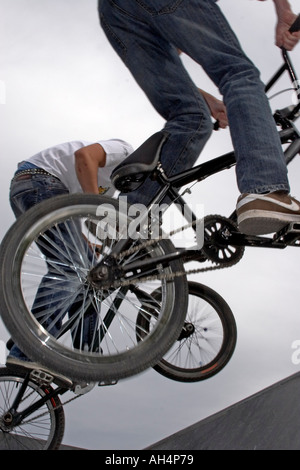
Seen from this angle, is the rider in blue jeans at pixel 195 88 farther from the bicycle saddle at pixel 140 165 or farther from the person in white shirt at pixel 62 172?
the person in white shirt at pixel 62 172

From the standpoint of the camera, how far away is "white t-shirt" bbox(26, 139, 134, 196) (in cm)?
304

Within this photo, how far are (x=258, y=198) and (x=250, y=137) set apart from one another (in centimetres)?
24

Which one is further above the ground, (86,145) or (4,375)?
(86,145)

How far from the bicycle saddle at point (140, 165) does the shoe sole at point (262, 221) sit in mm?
415

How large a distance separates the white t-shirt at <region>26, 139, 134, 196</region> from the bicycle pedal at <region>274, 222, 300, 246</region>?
4.21ft

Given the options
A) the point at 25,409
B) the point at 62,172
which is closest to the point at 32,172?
the point at 62,172

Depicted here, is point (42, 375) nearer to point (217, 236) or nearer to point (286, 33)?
point (217, 236)

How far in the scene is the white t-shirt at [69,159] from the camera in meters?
3.04

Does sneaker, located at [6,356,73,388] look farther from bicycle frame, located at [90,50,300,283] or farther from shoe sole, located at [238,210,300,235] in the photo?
shoe sole, located at [238,210,300,235]

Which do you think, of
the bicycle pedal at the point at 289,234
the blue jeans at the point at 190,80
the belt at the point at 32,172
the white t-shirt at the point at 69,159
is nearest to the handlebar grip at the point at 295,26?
the blue jeans at the point at 190,80

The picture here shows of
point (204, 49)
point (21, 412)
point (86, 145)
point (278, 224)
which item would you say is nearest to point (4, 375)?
point (21, 412)

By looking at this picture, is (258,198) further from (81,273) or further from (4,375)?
(4,375)

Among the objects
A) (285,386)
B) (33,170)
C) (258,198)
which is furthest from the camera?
(33,170)

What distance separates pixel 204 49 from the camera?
202cm
